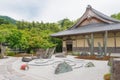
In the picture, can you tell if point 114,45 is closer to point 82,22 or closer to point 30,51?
point 82,22

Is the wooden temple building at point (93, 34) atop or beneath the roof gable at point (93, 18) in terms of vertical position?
beneath

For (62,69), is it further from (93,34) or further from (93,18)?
(93,18)

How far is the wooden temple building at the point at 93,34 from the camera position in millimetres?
20141

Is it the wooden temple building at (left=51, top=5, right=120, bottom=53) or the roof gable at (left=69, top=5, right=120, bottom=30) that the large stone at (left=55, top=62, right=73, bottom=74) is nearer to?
the wooden temple building at (left=51, top=5, right=120, bottom=53)

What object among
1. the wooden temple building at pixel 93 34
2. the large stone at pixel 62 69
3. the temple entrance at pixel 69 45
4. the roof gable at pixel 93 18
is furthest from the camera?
the temple entrance at pixel 69 45

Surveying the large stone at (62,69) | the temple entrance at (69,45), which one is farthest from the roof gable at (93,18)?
the large stone at (62,69)

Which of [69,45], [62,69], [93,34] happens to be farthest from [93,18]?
[62,69]

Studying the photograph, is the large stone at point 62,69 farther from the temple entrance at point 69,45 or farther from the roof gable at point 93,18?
the temple entrance at point 69,45

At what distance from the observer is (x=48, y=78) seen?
Result: 882 centimetres

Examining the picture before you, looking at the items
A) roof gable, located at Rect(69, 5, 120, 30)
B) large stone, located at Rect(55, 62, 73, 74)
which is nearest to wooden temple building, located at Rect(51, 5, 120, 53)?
roof gable, located at Rect(69, 5, 120, 30)

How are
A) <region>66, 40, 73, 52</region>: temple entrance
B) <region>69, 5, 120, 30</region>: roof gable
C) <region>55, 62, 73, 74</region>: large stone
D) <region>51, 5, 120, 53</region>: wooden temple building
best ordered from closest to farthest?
<region>55, 62, 73, 74</region>: large stone
<region>51, 5, 120, 53</region>: wooden temple building
<region>69, 5, 120, 30</region>: roof gable
<region>66, 40, 73, 52</region>: temple entrance

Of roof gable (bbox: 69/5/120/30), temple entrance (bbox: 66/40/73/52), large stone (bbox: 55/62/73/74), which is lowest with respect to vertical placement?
large stone (bbox: 55/62/73/74)

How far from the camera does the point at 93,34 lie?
21656mm

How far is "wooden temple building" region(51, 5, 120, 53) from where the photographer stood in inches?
793
